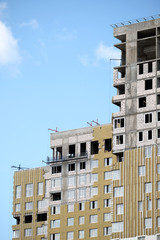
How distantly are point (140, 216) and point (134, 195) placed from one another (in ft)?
14.3

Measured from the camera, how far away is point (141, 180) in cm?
19975

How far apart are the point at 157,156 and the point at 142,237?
49.8ft

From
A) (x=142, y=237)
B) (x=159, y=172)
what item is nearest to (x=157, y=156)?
(x=159, y=172)

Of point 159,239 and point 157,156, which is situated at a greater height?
point 157,156

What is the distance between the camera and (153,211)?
19675cm

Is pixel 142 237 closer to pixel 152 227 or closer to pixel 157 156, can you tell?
pixel 152 227

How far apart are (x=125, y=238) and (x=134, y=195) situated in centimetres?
807

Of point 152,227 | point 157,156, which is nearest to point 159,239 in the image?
point 152,227

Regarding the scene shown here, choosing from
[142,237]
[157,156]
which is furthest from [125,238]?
[157,156]

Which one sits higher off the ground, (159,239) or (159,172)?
(159,172)

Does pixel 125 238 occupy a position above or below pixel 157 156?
below

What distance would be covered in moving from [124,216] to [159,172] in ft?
34.0

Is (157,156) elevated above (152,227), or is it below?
above

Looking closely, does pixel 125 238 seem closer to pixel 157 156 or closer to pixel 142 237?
pixel 142 237
